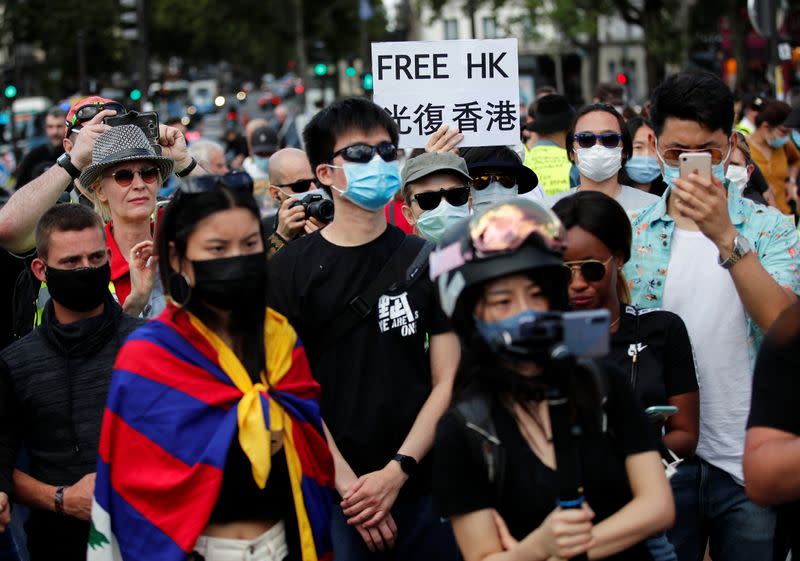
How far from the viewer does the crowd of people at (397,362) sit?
3395 millimetres

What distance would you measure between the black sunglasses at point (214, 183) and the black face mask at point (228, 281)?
26cm

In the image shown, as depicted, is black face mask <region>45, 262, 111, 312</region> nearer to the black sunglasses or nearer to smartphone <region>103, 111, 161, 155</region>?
the black sunglasses

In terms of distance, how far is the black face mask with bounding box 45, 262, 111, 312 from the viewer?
16.0 ft

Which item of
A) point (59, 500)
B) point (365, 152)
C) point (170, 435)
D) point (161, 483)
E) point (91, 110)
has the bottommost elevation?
point (59, 500)

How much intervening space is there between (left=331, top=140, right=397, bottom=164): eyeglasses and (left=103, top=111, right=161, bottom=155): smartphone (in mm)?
1555

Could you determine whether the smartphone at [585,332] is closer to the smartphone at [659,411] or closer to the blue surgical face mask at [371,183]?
the smartphone at [659,411]

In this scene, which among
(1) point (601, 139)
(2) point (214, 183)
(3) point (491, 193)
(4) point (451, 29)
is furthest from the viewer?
(4) point (451, 29)

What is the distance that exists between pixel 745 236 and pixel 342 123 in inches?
63.8

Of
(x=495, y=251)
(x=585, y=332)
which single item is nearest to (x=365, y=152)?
(x=495, y=251)

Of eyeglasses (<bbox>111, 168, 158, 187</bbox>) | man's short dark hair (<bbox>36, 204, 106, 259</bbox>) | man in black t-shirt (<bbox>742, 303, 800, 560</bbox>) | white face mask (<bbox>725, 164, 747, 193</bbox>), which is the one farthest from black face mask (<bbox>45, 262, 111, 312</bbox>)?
white face mask (<bbox>725, 164, 747, 193</bbox>)

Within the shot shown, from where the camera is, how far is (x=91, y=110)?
6668 mm

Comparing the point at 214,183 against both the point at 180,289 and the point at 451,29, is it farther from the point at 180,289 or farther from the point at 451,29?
the point at 451,29

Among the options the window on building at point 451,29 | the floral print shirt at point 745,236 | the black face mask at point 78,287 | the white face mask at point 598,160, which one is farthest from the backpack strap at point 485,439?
the window on building at point 451,29

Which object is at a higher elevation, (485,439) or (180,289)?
(180,289)
